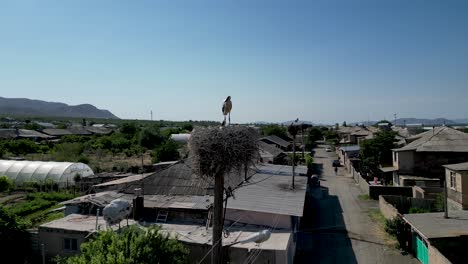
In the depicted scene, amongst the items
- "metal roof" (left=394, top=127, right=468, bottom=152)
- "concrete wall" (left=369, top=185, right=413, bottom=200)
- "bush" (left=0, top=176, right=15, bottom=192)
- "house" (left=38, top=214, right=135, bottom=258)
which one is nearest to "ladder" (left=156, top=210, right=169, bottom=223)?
"house" (left=38, top=214, right=135, bottom=258)

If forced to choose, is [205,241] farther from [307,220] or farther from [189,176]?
[307,220]

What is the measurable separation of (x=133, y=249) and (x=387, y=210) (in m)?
19.2

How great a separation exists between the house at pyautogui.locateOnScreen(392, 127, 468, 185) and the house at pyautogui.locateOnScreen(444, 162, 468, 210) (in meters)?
9.05

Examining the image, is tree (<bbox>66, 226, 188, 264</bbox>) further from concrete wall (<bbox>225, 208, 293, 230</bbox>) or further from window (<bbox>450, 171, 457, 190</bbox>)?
window (<bbox>450, 171, 457, 190</bbox>)

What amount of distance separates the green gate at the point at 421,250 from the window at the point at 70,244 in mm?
14829

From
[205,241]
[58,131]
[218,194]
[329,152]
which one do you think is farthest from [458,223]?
[58,131]

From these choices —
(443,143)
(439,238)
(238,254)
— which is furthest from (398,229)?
(443,143)

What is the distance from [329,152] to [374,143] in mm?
34377

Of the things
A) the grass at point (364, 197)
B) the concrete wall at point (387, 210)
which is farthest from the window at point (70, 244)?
the grass at point (364, 197)

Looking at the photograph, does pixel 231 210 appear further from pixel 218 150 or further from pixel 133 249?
pixel 218 150

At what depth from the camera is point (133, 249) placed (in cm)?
930

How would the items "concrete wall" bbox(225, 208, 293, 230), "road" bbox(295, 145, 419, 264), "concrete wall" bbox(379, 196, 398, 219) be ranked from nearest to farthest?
"concrete wall" bbox(225, 208, 293, 230)
"road" bbox(295, 145, 419, 264)
"concrete wall" bbox(379, 196, 398, 219)

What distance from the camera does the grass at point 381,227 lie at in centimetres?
1959

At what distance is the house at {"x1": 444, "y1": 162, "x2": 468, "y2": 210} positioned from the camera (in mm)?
22609
